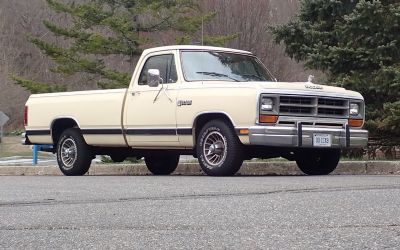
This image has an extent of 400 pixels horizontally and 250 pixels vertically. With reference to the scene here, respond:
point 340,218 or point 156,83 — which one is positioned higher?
point 156,83

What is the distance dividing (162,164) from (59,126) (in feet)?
6.21

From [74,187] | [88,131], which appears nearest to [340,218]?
[74,187]

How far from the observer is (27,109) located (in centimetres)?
1248

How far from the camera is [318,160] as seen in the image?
1102 centimetres

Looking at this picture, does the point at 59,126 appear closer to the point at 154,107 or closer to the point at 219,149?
the point at 154,107

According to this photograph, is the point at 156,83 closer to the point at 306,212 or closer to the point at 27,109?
the point at 27,109

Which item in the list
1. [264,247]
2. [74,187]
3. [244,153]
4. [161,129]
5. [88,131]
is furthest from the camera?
[88,131]

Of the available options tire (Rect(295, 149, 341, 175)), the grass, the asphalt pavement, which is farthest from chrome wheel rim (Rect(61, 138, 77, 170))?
the grass

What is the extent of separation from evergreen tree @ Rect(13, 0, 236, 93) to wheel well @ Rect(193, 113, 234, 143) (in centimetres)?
1031

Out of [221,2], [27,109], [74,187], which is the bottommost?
[74,187]

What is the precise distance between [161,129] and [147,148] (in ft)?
2.33

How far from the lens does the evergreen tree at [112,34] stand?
21.2 meters

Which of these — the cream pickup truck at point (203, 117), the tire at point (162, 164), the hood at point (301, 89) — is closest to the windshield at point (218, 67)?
the cream pickup truck at point (203, 117)

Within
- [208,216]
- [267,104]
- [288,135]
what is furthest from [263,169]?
[208,216]
